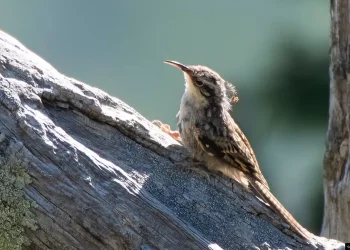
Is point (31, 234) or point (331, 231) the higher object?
point (331, 231)

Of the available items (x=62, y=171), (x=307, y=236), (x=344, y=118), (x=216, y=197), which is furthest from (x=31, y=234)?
(x=344, y=118)

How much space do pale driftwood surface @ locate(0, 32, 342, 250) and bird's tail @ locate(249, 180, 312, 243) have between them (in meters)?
0.05

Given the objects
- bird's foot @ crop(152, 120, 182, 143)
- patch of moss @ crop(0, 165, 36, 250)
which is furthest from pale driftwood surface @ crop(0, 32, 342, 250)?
bird's foot @ crop(152, 120, 182, 143)

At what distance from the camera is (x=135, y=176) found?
479cm

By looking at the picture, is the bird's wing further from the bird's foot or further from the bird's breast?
the bird's foot

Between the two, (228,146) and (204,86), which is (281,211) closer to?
(228,146)

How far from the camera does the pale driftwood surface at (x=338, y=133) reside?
5.98 meters

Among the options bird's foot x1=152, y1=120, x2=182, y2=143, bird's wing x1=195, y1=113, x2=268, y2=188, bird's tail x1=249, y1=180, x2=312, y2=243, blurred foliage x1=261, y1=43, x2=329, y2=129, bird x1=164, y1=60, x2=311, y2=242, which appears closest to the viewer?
bird's tail x1=249, y1=180, x2=312, y2=243

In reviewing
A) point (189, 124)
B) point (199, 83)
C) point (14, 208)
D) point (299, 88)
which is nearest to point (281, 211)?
point (189, 124)

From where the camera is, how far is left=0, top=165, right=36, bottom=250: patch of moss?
14.7 feet

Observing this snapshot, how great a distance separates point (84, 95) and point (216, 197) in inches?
39.8

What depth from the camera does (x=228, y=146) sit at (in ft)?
18.6

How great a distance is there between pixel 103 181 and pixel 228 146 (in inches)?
50.9

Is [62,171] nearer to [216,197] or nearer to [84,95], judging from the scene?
[84,95]
